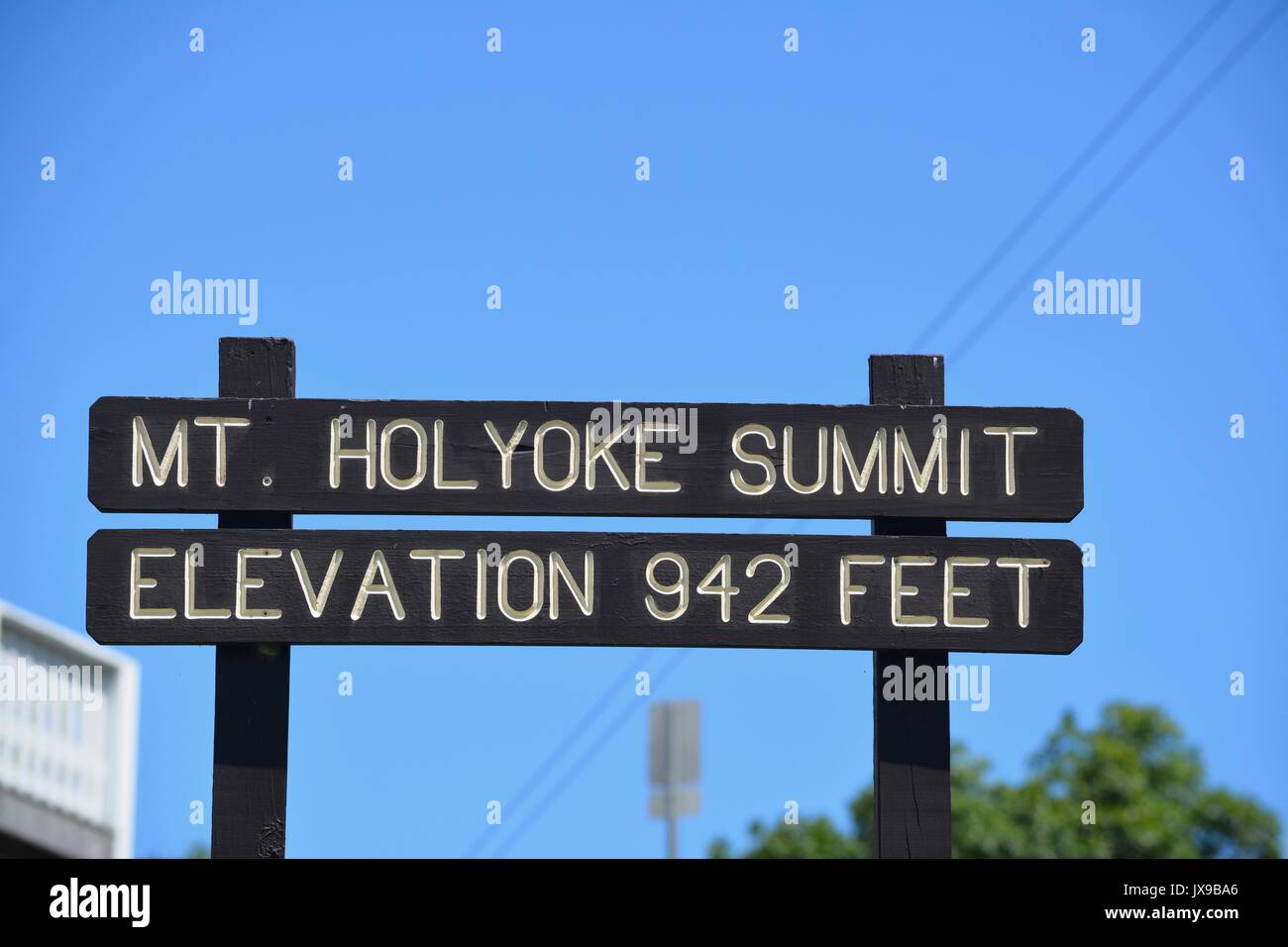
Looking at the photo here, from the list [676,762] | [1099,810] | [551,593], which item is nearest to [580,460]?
[551,593]

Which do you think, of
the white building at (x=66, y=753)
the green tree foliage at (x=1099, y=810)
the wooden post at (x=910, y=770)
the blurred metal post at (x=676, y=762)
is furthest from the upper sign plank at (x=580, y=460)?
the green tree foliage at (x=1099, y=810)

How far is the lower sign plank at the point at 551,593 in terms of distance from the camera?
7312 millimetres

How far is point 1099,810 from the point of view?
147ft

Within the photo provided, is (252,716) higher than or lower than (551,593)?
lower

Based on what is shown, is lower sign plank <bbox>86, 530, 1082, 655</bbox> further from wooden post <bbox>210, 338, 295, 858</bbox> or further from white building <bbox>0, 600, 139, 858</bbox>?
white building <bbox>0, 600, 139, 858</bbox>

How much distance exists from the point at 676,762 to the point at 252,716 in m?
14.0

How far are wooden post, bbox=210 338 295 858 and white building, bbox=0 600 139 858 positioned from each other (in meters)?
4.36

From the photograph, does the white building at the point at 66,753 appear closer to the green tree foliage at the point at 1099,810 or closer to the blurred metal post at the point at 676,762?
the blurred metal post at the point at 676,762

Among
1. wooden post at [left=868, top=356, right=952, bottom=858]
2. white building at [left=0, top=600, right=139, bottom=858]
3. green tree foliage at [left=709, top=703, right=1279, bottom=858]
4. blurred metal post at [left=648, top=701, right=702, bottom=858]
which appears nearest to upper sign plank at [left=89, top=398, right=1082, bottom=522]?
wooden post at [left=868, top=356, right=952, bottom=858]

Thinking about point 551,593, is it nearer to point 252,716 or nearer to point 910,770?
point 252,716

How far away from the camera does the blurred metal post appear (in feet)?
68.1

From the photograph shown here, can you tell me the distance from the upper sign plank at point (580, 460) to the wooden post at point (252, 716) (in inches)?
5.2
